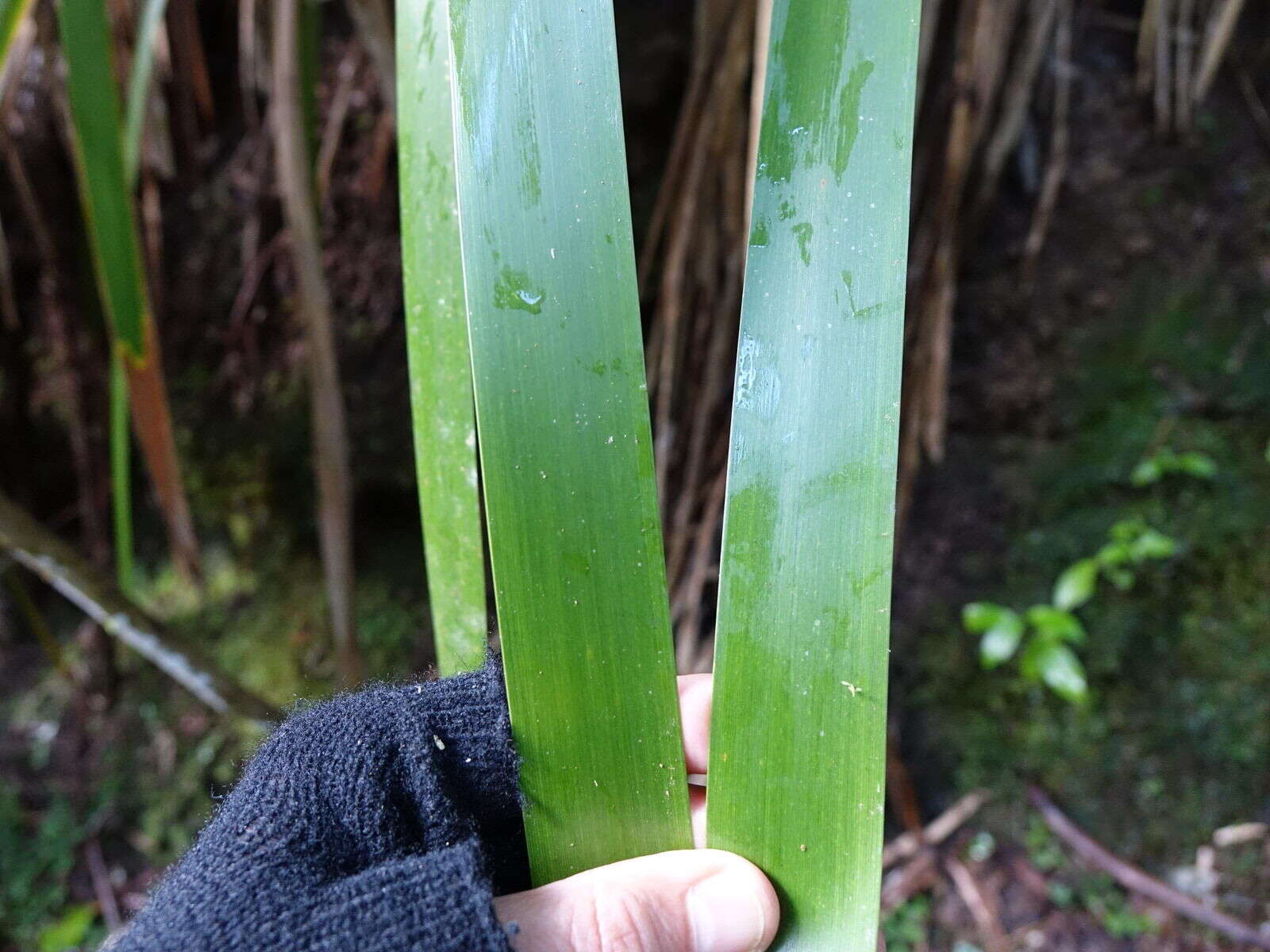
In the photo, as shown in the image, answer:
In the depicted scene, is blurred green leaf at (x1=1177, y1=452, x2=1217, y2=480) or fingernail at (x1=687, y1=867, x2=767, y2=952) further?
blurred green leaf at (x1=1177, y1=452, x2=1217, y2=480)

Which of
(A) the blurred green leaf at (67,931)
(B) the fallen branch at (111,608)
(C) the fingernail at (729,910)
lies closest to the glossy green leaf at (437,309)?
(C) the fingernail at (729,910)

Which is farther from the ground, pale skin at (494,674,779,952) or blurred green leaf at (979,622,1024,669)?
pale skin at (494,674,779,952)

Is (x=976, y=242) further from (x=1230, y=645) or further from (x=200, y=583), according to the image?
(x=200, y=583)

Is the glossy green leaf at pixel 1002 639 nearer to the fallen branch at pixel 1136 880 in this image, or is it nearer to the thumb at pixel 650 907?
the fallen branch at pixel 1136 880

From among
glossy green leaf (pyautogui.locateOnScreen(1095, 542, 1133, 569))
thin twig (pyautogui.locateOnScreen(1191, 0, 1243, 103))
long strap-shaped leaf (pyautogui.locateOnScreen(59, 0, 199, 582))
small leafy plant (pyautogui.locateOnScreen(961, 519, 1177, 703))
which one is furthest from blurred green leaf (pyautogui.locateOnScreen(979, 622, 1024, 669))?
long strap-shaped leaf (pyautogui.locateOnScreen(59, 0, 199, 582))

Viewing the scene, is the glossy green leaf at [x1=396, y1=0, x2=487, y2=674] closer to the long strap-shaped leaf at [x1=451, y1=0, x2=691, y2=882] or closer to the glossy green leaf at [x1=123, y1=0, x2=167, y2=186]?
the long strap-shaped leaf at [x1=451, y1=0, x2=691, y2=882]
